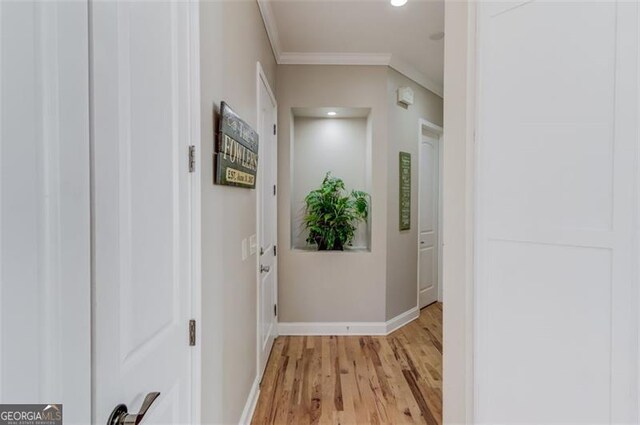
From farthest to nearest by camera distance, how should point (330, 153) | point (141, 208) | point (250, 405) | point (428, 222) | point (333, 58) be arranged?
point (428, 222)
point (330, 153)
point (333, 58)
point (250, 405)
point (141, 208)

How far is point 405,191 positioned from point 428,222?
91 cm

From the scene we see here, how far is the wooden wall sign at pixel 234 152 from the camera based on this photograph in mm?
1315

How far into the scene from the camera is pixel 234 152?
1.47 m

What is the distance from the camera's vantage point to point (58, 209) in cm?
51

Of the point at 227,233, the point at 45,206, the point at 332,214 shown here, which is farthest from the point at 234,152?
the point at 332,214

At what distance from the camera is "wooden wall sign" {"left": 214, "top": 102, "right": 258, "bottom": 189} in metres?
1.32

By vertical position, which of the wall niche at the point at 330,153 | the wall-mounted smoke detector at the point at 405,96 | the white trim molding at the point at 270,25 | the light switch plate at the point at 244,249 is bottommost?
the light switch plate at the point at 244,249

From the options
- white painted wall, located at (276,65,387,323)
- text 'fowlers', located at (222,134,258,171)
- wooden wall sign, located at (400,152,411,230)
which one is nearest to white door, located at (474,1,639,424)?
text 'fowlers', located at (222,134,258,171)

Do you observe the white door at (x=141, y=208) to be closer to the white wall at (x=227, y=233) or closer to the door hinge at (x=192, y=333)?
the door hinge at (x=192, y=333)

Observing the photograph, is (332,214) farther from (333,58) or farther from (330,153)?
(333,58)

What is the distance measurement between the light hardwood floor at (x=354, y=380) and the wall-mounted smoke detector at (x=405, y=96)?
250 cm

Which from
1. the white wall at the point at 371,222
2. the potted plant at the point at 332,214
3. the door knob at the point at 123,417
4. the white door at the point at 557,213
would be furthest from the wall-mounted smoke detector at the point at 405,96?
the door knob at the point at 123,417

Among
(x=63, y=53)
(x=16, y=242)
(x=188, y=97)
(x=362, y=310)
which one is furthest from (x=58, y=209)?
(x=362, y=310)

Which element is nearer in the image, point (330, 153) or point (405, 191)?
point (405, 191)
